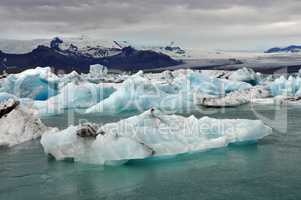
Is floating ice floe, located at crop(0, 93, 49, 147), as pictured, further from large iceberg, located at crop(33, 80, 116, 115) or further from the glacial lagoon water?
large iceberg, located at crop(33, 80, 116, 115)

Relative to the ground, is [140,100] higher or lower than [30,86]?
lower

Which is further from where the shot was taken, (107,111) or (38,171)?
(107,111)

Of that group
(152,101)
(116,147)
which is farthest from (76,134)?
(152,101)

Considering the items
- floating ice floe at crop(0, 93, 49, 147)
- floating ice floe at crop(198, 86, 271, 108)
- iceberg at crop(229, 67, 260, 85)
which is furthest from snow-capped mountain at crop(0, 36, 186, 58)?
floating ice floe at crop(0, 93, 49, 147)

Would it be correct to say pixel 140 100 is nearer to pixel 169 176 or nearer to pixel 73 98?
pixel 73 98

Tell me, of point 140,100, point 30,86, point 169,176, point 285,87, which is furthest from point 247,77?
point 169,176

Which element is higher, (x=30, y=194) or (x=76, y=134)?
(x=76, y=134)

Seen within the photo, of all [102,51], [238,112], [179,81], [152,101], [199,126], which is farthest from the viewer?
[102,51]

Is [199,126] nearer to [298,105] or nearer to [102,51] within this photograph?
[298,105]
